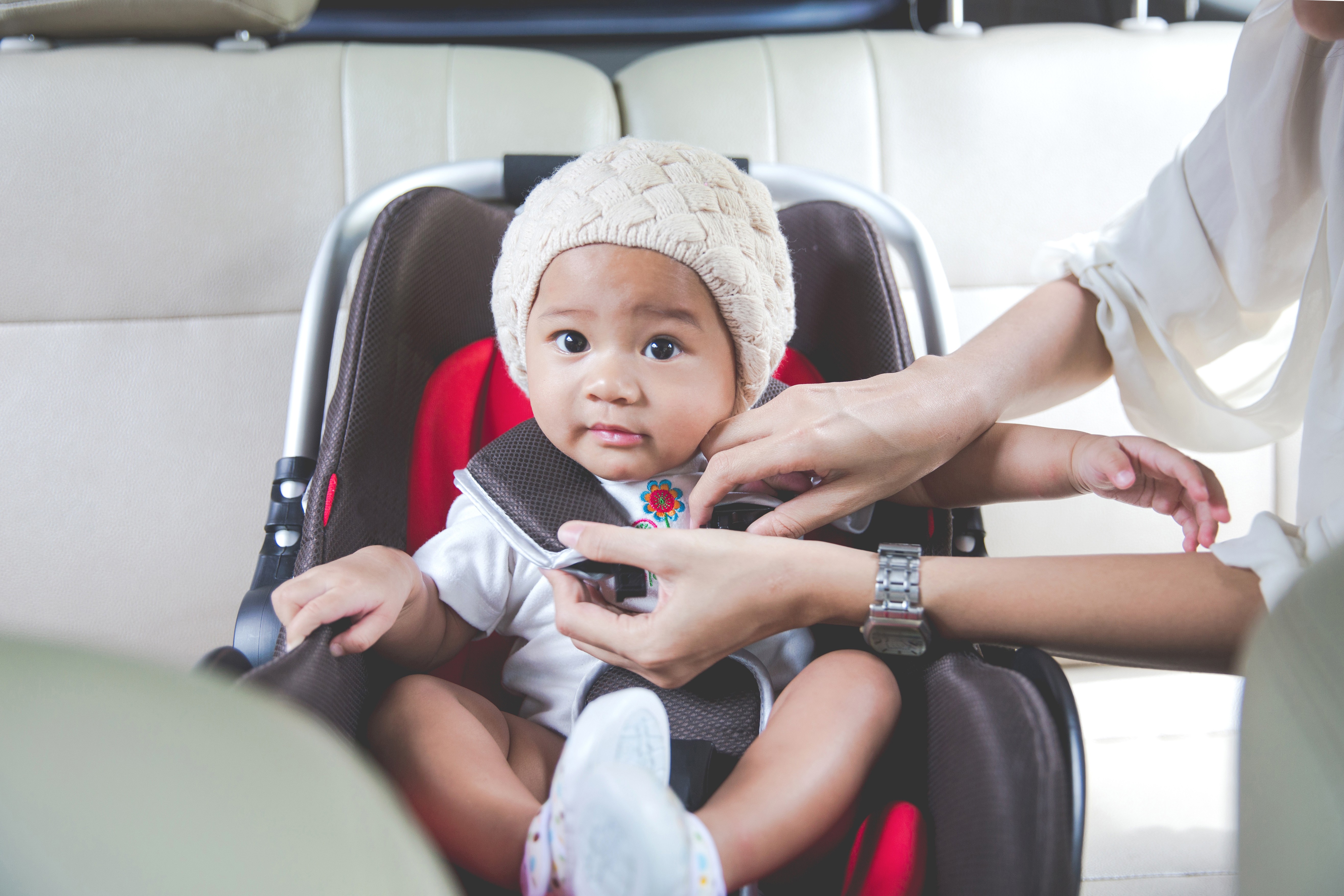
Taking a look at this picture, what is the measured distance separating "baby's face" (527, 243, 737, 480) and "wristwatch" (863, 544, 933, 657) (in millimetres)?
153

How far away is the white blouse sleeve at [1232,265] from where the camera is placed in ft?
1.77

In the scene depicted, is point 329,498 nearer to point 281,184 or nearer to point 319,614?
point 319,614

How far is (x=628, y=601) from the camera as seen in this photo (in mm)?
542

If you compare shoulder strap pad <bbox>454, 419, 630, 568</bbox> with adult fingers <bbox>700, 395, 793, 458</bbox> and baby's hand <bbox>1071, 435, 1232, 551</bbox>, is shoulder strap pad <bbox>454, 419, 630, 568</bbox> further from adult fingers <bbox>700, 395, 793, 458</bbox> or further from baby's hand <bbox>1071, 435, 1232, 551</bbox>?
baby's hand <bbox>1071, 435, 1232, 551</bbox>

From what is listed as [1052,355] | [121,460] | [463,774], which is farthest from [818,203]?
[121,460]

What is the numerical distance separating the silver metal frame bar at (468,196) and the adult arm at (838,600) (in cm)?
29

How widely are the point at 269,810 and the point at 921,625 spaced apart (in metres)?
0.38

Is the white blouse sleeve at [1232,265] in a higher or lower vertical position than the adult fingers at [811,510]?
higher

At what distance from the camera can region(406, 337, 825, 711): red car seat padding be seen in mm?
619

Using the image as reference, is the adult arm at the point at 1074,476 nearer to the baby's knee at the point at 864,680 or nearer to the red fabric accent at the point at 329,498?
the baby's knee at the point at 864,680

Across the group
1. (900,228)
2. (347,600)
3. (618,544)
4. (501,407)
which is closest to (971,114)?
(900,228)

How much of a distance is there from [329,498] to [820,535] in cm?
34

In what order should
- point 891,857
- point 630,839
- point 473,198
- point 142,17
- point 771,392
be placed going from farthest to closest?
1. point 142,17
2. point 473,198
3. point 771,392
4. point 891,857
5. point 630,839

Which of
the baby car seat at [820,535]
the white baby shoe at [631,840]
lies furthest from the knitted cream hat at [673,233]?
the white baby shoe at [631,840]
